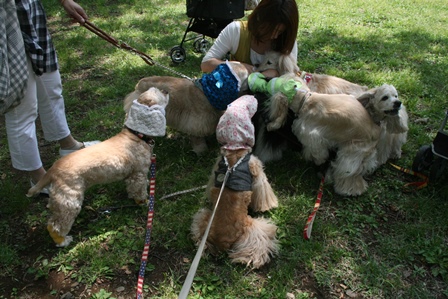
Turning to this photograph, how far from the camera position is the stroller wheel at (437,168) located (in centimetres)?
324

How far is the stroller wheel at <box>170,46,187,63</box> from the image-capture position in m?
5.91

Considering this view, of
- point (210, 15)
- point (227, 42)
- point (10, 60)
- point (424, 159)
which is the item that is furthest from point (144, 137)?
point (210, 15)

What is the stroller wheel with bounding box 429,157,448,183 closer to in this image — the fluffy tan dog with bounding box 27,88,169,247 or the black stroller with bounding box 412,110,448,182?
the black stroller with bounding box 412,110,448,182

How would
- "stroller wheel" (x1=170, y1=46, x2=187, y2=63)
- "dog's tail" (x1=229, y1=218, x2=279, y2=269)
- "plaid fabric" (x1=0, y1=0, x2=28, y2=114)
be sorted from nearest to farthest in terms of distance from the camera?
"plaid fabric" (x1=0, y1=0, x2=28, y2=114) → "dog's tail" (x1=229, y1=218, x2=279, y2=269) → "stroller wheel" (x1=170, y1=46, x2=187, y2=63)

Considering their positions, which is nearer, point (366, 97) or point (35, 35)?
point (35, 35)

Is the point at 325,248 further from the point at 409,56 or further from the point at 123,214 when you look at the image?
the point at 409,56

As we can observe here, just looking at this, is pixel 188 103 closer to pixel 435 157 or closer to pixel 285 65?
pixel 285 65

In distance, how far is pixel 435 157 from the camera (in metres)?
3.30

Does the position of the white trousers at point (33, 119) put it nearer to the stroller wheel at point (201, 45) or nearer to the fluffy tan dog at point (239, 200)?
the fluffy tan dog at point (239, 200)

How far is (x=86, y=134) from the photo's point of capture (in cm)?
433

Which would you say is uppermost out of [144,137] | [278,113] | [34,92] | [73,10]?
[73,10]

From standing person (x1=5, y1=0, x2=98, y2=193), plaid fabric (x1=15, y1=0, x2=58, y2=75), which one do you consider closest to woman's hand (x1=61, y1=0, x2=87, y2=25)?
standing person (x1=5, y1=0, x2=98, y2=193)

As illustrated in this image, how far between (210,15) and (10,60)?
12.0 feet

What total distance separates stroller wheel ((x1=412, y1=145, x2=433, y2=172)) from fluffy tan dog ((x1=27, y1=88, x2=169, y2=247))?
8.15 feet
